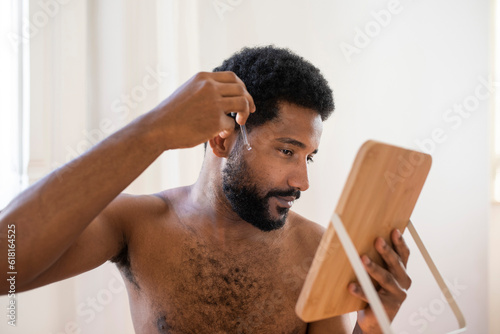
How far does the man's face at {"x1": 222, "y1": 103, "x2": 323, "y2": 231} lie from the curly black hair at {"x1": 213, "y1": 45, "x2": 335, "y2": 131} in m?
0.02

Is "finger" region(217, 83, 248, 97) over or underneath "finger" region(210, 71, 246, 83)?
underneath

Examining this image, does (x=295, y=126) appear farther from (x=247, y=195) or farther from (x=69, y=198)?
(x=69, y=198)

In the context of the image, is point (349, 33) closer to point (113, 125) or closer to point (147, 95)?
point (147, 95)

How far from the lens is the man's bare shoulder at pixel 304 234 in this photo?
1.15 meters

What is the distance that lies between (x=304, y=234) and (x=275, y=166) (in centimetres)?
26

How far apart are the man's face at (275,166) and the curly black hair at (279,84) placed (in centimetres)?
2

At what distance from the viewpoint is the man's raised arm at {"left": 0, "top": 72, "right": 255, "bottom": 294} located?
0.74 metres

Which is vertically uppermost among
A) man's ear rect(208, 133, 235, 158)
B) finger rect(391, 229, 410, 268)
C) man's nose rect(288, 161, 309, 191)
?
man's ear rect(208, 133, 235, 158)

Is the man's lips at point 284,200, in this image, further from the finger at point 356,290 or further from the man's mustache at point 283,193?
the finger at point 356,290

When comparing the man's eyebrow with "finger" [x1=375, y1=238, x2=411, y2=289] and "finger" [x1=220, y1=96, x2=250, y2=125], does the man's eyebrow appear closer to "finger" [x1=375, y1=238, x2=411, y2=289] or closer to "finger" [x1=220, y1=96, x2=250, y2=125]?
"finger" [x1=220, y1=96, x2=250, y2=125]

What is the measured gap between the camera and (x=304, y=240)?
1.16 m

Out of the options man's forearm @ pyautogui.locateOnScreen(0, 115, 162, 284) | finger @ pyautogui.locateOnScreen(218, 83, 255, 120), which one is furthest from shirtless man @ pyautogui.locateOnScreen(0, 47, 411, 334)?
man's forearm @ pyautogui.locateOnScreen(0, 115, 162, 284)

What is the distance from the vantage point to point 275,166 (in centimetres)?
101

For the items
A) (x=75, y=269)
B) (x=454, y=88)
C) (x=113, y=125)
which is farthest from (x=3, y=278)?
(x=454, y=88)
